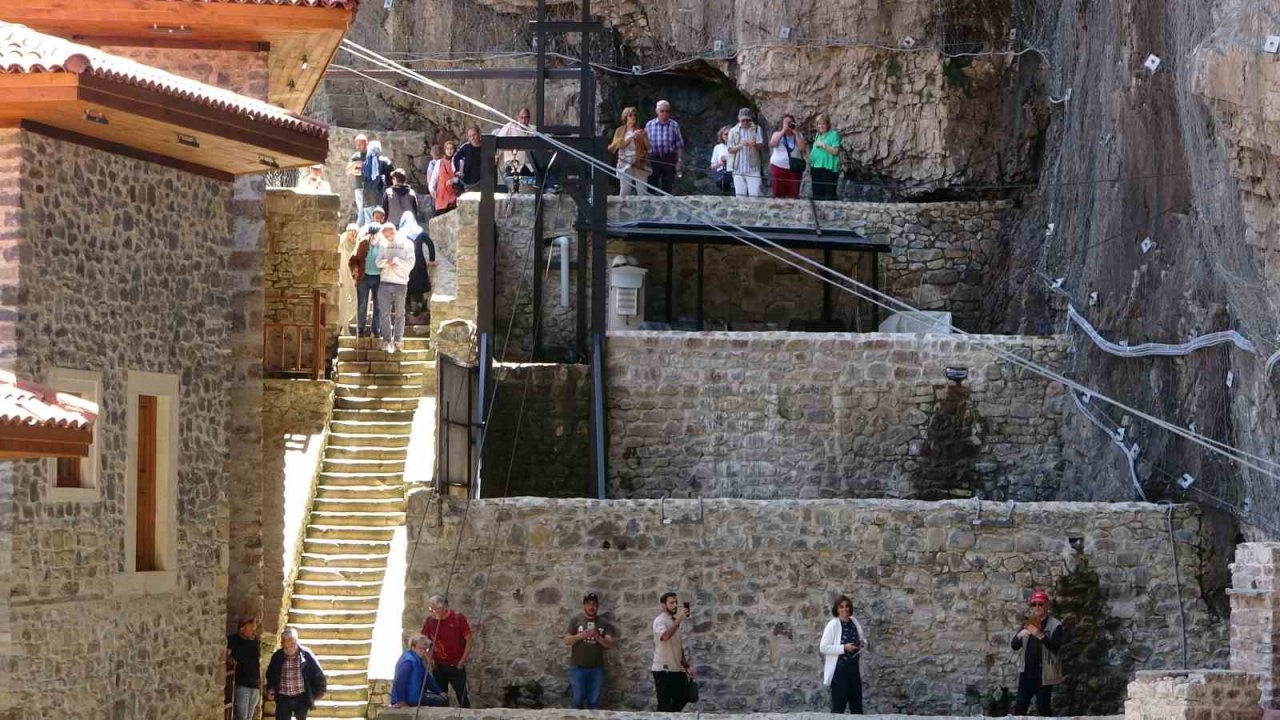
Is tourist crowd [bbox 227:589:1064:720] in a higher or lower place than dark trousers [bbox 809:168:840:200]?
lower

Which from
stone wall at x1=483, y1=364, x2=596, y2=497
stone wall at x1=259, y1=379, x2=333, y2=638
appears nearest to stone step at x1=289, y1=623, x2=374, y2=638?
stone wall at x1=259, y1=379, x2=333, y2=638

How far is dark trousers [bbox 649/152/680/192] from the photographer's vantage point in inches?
1076

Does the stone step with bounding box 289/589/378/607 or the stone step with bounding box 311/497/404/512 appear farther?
the stone step with bounding box 311/497/404/512

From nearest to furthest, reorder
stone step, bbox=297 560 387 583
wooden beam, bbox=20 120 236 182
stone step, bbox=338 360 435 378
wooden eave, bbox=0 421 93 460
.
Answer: wooden eave, bbox=0 421 93 460 → wooden beam, bbox=20 120 236 182 → stone step, bbox=297 560 387 583 → stone step, bbox=338 360 435 378

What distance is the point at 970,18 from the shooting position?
2878 centimetres

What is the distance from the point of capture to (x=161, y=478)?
58.5ft

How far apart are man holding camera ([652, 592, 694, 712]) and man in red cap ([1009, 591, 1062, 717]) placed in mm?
2777

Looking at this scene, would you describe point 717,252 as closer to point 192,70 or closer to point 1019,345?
point 1019,345

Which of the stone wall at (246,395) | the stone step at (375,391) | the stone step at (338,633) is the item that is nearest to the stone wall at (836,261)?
the stone step at (375,391)

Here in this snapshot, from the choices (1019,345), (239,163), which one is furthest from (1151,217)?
(239,163)

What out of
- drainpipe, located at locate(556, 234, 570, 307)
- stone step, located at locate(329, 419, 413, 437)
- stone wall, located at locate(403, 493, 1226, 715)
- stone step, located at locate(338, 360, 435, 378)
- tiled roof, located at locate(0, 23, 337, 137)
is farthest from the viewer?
drainpipe, located at locate(556, 234, 570, 307)

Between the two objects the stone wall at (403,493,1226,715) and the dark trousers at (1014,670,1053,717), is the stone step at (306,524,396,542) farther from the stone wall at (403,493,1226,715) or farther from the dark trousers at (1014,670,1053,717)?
the dark trousers at (1014,670,1053,717)

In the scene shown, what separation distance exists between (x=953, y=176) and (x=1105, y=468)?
776 cm

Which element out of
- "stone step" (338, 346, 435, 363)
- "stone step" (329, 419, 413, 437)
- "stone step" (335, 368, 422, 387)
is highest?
"stone step" (338, 346, 435, 363)
